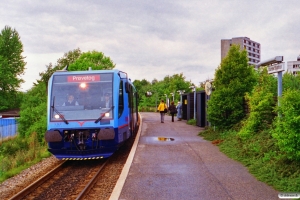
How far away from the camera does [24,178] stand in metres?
10.5

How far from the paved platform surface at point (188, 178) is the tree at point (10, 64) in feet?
165

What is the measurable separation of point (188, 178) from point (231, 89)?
7612mm

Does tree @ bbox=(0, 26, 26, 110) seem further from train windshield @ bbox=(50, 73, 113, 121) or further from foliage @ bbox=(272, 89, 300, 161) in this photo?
Answer: foliage @ bbox=(272, 89, 300, 161)

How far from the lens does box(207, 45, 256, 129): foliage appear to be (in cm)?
1523

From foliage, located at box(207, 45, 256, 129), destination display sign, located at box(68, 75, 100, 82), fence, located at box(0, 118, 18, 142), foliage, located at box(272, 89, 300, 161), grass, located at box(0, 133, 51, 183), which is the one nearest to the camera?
foliage, located at box(272, 89, 300, 161)

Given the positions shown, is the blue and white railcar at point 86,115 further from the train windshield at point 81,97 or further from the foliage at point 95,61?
the foliage at point 95,61

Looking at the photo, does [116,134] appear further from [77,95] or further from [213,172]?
[213,172]

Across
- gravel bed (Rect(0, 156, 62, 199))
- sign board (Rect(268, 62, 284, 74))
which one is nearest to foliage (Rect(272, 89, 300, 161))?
sign board (Rect(268, 62, 284, 74))

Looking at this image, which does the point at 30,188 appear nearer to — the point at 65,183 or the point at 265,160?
the point at 65,183

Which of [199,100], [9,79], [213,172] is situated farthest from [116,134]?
[9,79]

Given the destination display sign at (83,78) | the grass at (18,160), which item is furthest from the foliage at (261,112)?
the grass at (18,160)

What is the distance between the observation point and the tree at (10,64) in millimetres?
57603

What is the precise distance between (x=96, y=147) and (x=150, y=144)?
12.9ft

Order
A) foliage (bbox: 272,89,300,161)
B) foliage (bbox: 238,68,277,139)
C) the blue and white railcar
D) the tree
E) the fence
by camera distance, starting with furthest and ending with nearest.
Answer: the tree < the fence < foliage (bbox: 238,68,277,139) < the blue and white railcar < foliage (bbox: 272,89,300,161)
